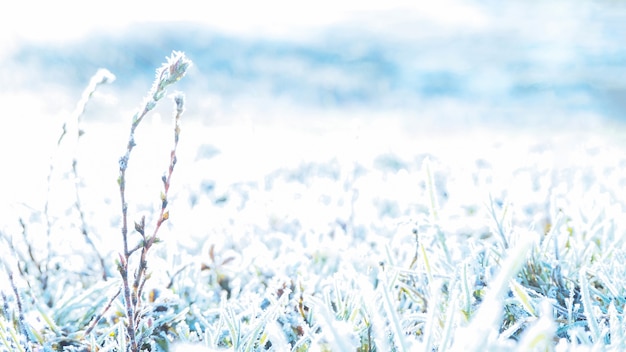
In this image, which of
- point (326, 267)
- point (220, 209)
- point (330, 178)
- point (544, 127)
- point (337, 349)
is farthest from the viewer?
point (544, 127)

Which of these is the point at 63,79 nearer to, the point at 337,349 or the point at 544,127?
the point at 544,127

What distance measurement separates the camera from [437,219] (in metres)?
1.50

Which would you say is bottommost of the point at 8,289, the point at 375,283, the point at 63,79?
the point at 375,283

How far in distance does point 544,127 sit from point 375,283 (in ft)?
22.8

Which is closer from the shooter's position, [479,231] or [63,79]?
[479,231]

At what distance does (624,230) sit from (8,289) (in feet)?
5.24

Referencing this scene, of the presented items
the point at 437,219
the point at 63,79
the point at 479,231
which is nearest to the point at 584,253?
the point at 437,219

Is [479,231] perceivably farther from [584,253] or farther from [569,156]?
[569,156]

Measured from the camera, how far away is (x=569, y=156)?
3.62 meters

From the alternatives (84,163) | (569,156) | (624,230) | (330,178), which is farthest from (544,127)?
(624,230)

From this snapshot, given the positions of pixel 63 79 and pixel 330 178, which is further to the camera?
Answer: pixel 63 79

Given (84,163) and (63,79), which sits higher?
(63,79)

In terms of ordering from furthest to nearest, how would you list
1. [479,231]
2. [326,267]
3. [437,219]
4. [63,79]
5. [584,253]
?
[63,79] < [479,231] < [326,267] < [584,253] < [437,219]

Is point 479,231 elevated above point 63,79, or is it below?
below
